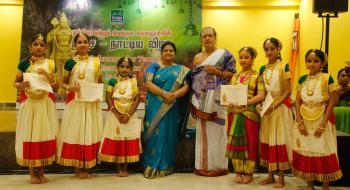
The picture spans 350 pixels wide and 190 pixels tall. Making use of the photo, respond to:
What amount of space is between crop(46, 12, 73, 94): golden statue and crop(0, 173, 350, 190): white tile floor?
10.6ft

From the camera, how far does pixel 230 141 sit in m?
3.70

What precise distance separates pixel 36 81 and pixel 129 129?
98cm

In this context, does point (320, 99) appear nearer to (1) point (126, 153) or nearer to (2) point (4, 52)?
(1) point (126, 153)

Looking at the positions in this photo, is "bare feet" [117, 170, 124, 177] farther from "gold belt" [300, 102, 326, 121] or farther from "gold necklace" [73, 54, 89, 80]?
"gold belt" [300, 102, 326, 121]

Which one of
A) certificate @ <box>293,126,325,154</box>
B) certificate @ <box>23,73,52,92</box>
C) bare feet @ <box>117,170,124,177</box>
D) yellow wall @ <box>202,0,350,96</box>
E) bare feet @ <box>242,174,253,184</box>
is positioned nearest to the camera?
certificate @ <box>293,126,325,154</box>

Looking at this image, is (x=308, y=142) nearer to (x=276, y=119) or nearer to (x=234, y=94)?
(x=276, y=119)

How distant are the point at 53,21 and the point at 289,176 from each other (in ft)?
15.6

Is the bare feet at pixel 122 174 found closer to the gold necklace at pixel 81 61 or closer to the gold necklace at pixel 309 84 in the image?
the gold necklace at pixel 81 61

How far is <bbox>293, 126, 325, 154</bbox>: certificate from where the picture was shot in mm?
3204

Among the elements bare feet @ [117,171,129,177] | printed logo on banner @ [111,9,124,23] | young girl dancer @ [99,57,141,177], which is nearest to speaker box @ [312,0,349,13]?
young girl dancer @ [99,57,141,177]

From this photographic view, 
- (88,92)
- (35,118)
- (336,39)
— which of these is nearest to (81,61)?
(88,92)

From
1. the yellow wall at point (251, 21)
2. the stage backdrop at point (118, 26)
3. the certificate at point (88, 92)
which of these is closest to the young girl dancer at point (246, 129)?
the certificate at point (88, 92)

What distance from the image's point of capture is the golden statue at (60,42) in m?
6.73

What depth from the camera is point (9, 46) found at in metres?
7.28
